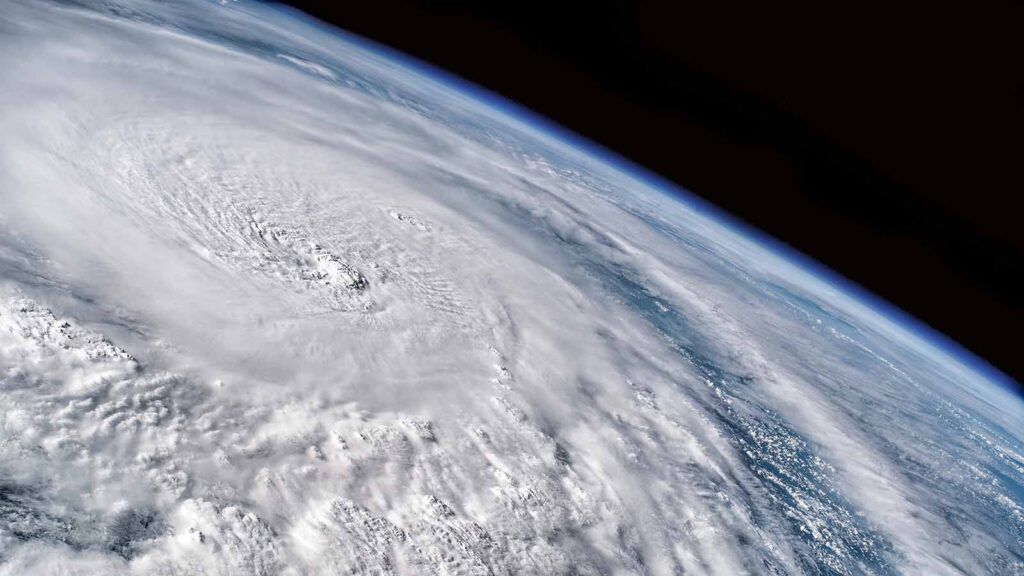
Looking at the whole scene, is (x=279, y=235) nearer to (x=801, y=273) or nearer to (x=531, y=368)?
(x=531, y=368)

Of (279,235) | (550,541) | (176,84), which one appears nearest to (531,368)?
(550,541)

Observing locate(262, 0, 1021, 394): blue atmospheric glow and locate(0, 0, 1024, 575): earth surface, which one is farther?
locate(262, 0, 1021, 394): blue atmospheric glow

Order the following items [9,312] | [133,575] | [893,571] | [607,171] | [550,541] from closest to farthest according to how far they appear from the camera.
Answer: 1. [133,575]
2. [9,312]
3. [550,541]
4. [893,571]
5. [607,171]

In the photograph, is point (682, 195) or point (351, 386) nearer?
point (351, 386)

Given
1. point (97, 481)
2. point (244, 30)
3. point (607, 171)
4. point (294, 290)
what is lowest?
point (97, 481)

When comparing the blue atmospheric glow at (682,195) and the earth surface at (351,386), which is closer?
the earth surface at (351,386)

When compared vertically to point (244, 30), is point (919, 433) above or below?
below

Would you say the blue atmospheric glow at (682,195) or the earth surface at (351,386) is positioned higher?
the blue atmospheric glow at (682,195)

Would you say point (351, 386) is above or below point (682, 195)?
below
